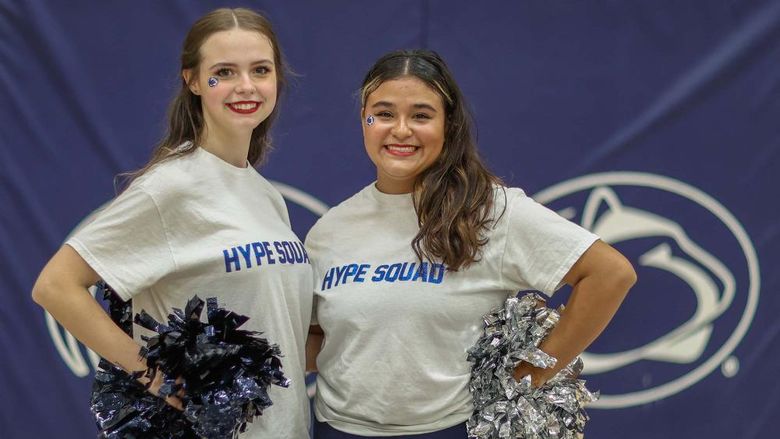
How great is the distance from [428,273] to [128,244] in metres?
0.66

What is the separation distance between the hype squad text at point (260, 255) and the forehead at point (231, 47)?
0.44 meters

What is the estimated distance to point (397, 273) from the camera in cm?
213

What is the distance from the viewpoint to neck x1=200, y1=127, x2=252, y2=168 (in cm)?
222

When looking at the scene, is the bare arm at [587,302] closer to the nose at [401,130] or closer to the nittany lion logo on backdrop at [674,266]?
the nose at [401,130]

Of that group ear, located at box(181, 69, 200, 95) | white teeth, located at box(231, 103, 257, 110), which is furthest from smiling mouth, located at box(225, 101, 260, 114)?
ear, located at box(181, 69, 200, 95)

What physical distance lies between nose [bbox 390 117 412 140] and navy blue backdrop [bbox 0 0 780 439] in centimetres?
93

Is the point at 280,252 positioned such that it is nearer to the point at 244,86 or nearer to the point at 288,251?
the point at 288,251

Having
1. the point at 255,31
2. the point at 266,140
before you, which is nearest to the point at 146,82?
the point at 266,140

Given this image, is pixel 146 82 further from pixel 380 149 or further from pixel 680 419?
pixel 680 419

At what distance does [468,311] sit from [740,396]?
55.5 inches

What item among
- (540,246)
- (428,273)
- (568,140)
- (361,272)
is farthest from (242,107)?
(568,140)

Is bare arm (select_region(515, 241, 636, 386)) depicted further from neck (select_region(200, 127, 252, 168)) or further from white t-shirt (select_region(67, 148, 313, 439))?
neck (select_region(200, 127, 252, 168))

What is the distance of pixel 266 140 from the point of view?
8.14ft

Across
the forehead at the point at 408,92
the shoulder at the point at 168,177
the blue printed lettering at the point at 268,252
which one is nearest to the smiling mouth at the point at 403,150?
the forehead at the point at 408,92
